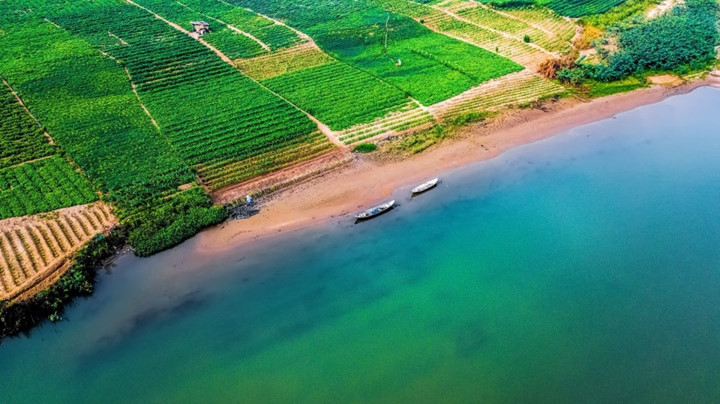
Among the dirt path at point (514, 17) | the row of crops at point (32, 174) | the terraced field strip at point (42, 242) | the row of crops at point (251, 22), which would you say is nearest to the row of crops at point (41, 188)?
the row of crops at point (32, 174)

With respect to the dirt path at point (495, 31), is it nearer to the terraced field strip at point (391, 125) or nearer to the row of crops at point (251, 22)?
the terraced field strip at point (391, 125)

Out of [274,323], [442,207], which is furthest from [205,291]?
[442,207]

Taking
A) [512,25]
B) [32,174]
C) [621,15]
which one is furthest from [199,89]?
[621,15]

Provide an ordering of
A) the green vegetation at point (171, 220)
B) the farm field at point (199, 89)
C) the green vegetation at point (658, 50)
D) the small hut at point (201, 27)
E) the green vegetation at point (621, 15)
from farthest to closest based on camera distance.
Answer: the green vegetation at point (621, 15) → the small hut at point (201, 27) → the green vegetation at point (658, 50) → the farm field at point (199, 89) → the green vegetation at point (171, 220)

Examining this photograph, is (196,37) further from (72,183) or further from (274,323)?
(274,323)

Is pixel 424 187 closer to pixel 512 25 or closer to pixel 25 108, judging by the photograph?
pixel 512 25
